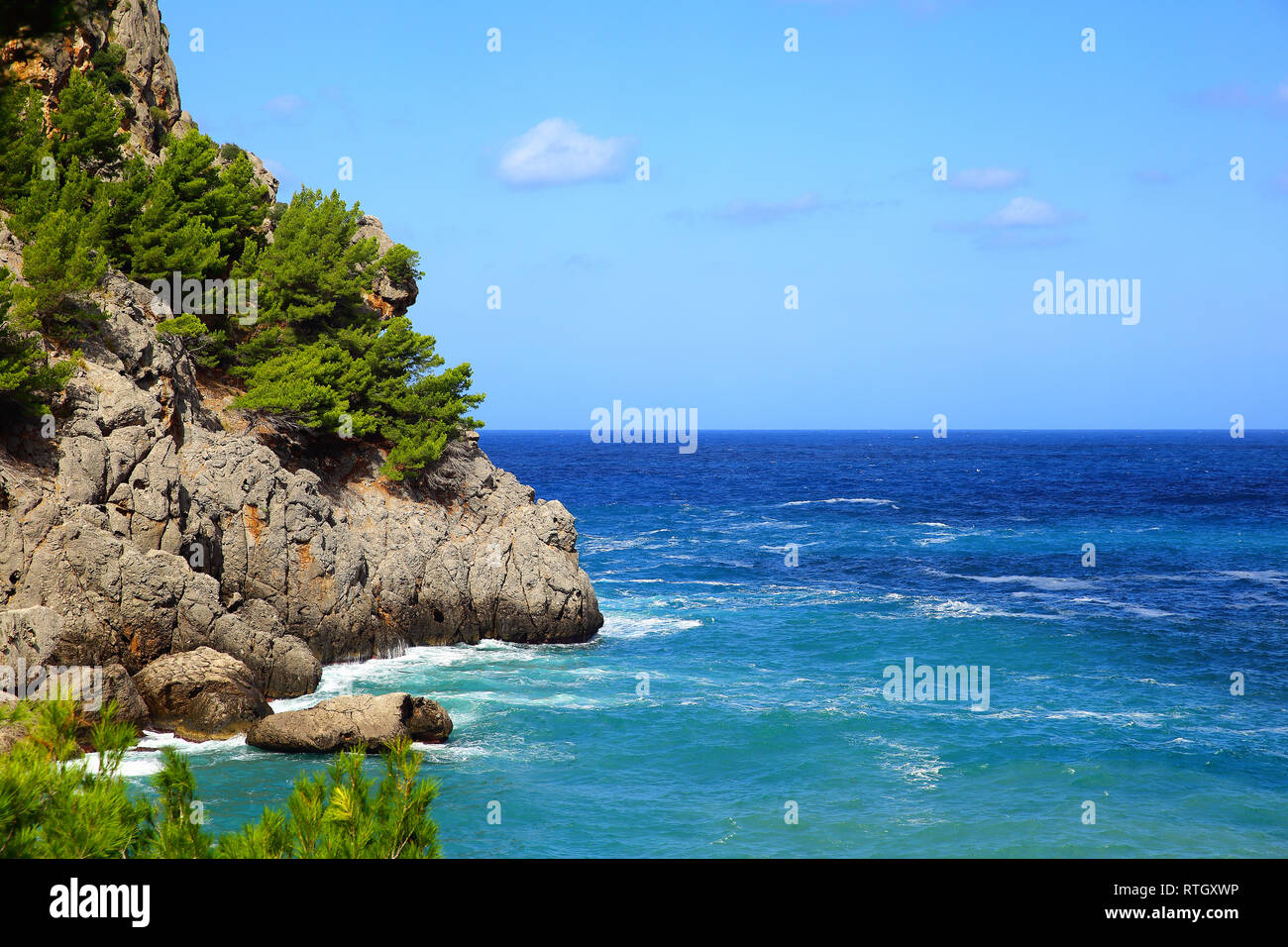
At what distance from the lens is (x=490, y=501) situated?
43.2 m

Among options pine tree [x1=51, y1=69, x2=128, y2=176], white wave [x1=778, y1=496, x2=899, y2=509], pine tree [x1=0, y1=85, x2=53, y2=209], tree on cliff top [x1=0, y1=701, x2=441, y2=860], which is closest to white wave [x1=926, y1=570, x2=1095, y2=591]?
white wave [x1=778, y1=496, x2=899, y2=509]

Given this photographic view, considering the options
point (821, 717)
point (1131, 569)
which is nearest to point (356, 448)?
point (821, 717)

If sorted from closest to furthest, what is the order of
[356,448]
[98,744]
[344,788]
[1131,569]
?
1. [344,788]
2. [98,744]
3. [356,448]
4. [1131,569]

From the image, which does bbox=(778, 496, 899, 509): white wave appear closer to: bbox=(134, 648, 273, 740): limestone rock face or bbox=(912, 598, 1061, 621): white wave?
bbox=(912, 598, 1061, 621): white wave

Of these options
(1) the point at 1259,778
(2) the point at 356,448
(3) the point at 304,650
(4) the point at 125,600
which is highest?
(2) the point at 356,448

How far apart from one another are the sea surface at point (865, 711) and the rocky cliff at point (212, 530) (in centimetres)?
204

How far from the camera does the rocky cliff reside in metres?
26.3

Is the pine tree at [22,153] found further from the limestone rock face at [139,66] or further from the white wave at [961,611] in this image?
the white wave at [961,611]

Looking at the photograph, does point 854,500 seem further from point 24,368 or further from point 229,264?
point 24,368

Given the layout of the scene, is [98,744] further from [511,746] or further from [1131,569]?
[1131,569]

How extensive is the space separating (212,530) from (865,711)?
21813mm

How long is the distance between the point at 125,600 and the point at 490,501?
1824 centimetres

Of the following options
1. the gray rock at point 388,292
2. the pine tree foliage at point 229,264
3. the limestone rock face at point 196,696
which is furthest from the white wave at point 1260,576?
the limestone rock face at point 196,696

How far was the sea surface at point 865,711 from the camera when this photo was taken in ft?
75.9
